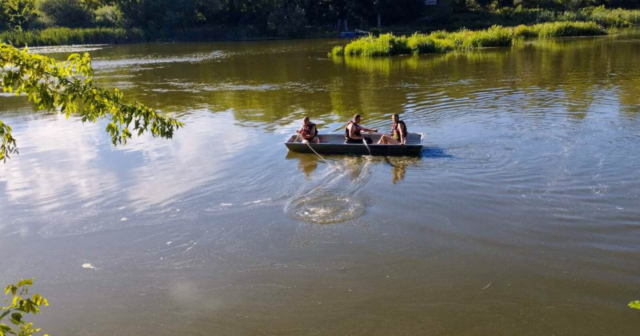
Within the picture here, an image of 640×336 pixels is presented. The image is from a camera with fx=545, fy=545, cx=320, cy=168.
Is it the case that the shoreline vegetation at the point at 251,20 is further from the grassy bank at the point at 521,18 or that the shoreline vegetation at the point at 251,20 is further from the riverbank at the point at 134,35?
the grassy bank at the point at 521,18

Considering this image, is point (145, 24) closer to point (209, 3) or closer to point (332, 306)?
point (209, 3)

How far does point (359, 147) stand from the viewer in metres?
14.2

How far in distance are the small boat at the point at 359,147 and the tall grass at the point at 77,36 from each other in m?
55.7

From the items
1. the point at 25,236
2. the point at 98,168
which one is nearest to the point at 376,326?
the point at 25,236

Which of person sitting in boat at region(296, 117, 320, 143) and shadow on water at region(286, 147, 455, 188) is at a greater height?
person sitting in boat at region(296, 117, 320, 143)

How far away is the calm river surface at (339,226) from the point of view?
24.7ft

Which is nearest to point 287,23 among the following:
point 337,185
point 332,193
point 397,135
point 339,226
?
point 397,135

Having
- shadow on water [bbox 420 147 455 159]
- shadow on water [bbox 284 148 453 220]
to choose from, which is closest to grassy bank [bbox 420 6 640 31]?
shadow on water [bbox 420 147 455 159]

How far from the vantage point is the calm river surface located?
753 cm

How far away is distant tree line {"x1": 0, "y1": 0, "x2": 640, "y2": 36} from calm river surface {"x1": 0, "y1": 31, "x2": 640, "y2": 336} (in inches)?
2045

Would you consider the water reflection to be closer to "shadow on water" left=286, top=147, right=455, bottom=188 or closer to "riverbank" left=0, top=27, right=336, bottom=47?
"shadow on water" left=286, top=147, right=455, bottom=188

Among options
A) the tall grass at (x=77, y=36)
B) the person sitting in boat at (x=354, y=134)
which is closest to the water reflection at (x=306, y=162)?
the person sitting in boat at (x=354, y=134)

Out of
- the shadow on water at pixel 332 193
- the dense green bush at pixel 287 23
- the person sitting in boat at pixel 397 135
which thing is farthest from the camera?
the dense green bush at pixel 287 23

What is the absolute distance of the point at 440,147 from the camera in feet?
48.7
